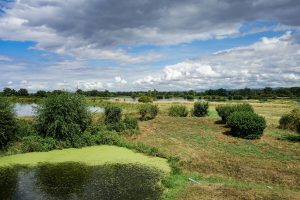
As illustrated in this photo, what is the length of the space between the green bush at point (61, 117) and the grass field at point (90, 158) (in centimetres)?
195

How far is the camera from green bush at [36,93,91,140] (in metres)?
25.7

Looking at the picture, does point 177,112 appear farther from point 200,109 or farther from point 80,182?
point 80,182

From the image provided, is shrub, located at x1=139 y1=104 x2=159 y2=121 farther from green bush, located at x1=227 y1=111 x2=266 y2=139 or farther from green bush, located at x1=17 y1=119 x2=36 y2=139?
green bush, located at x1=17 y1=119 x2=36 y2=139

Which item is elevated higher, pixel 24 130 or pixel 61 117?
pixel 61 117

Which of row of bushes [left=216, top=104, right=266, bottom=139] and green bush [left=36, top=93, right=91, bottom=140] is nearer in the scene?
green bush [left=36, top=93, right=91, bottom=140]

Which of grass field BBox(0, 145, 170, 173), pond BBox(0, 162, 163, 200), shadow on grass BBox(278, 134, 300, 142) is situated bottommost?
pond BBox(0, 162, 163, 200)

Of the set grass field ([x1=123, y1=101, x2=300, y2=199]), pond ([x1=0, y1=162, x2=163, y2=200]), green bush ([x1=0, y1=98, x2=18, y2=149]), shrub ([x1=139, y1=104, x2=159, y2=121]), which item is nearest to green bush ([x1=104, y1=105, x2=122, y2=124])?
grass field ([x1=123, y1=101, x2=300, y2=199])

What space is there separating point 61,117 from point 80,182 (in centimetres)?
995

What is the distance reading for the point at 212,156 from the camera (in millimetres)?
21469

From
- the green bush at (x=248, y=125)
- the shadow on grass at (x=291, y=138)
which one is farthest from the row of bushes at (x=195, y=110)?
the shadow on grass at (x=291, y=138)

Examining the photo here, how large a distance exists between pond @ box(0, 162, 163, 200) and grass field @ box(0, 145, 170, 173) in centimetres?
83

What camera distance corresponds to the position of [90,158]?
21703mm

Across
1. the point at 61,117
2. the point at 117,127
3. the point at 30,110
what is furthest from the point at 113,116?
the point at 30,110

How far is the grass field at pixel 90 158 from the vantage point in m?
20.5
